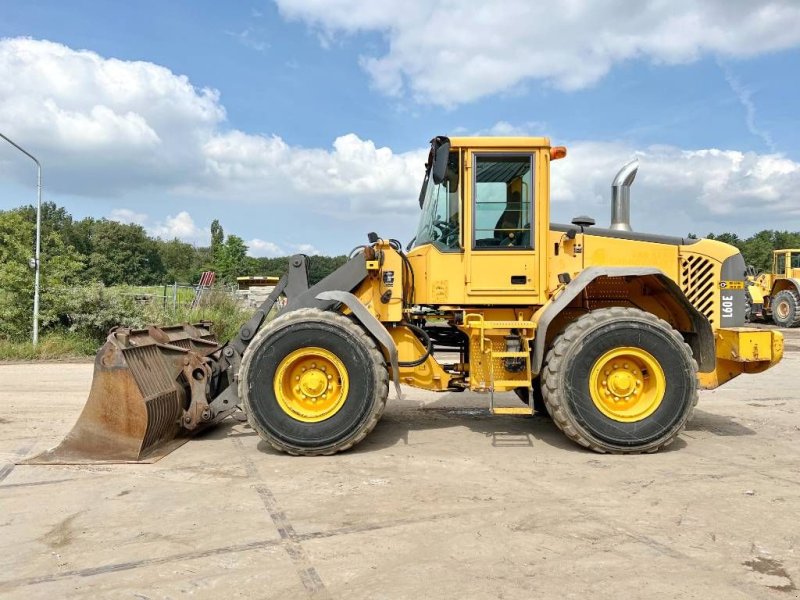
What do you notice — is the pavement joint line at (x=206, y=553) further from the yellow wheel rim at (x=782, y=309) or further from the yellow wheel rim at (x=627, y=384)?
the yellow wheel rim at (x=782, y=309)

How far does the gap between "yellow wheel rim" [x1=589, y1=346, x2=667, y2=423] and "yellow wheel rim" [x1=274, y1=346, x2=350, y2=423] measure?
7.44ft

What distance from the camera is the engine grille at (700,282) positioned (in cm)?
596

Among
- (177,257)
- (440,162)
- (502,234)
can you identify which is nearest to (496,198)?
(502,234)

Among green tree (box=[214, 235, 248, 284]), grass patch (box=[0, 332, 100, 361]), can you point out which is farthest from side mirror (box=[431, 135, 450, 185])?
green tree (box=[214, 235, 248, 284])

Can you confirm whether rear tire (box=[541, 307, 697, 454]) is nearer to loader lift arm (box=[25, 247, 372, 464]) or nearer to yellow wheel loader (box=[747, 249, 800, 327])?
loader lift arm (box=[25, 247, 372, 464])

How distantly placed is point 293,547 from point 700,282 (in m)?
4.71

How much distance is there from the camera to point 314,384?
5.47m

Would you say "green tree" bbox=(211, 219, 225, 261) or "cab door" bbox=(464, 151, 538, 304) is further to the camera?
"green tree" bbox=(211, 219, 225, 261)

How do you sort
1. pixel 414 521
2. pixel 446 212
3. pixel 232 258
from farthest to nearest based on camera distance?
pixel 232 258, pixel 446 212, pixel 414 521

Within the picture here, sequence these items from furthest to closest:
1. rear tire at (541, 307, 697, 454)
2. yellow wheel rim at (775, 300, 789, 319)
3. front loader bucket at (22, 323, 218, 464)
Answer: yellow wheel rim at (775, 300, 789, 319) < rear tire at (541, 307, 697, 454) < front loader bucket at (22, 323, 218, 464)

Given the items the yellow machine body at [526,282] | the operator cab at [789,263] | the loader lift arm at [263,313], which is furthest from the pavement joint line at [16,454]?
the operator cab at [789,263]

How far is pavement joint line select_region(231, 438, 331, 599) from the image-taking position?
296 cm

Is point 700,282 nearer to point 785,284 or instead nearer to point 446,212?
point 446,212

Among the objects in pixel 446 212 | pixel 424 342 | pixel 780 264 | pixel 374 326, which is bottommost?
pixel 424 342
